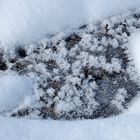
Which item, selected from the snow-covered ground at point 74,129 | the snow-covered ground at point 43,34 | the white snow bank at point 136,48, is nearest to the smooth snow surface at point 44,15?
the snow-covered ground at point 43,34

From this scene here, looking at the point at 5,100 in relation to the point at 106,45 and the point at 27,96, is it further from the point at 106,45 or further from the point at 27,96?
the point at 106,45

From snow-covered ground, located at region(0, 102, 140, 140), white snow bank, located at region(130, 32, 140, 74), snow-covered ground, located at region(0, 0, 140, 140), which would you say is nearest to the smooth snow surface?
snow-covered ground, located at region(0, 0, 140, 140)

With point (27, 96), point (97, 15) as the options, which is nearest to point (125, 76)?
point (97, 15)

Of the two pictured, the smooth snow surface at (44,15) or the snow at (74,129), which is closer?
the snow at (74,129)

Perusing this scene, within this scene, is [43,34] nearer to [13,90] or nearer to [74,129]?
[13,90]

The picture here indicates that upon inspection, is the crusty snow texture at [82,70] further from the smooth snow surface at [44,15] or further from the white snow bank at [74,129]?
the white snow bank at [74,129]

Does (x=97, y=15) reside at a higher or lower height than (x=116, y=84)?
higher

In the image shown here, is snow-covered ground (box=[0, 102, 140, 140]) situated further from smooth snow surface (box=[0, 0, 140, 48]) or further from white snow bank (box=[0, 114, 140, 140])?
smooth snow surface (box=[0, 0, 140, 48])
